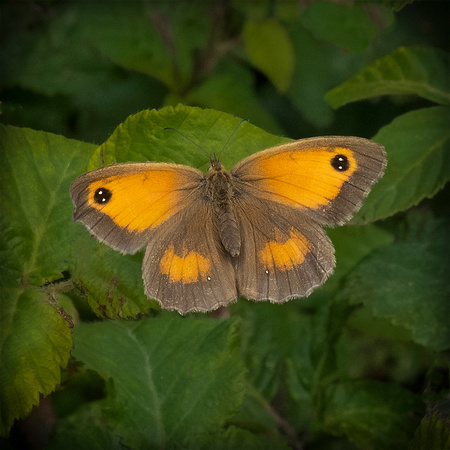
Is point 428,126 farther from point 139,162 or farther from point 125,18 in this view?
point 125,18

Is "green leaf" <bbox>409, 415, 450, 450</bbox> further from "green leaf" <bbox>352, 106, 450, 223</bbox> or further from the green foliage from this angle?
"green leaf" <bbox>352, 106, 450, 223</bbox>

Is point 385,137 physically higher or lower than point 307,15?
lower

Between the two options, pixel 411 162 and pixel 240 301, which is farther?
pixel 240 301

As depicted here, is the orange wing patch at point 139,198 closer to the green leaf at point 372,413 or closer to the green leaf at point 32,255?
the green leaf at point 32,255

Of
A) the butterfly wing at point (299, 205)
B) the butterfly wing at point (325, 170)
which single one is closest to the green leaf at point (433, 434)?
the butterfly wing at point (299, 205)

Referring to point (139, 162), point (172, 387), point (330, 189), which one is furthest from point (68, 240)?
point (330, 189)

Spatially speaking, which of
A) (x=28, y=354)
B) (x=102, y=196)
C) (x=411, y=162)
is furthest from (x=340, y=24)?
(x=28, y=354)

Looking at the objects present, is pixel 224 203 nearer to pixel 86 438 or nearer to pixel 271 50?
pixel 86 438

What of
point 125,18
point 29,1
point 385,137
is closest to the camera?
point 385,137
